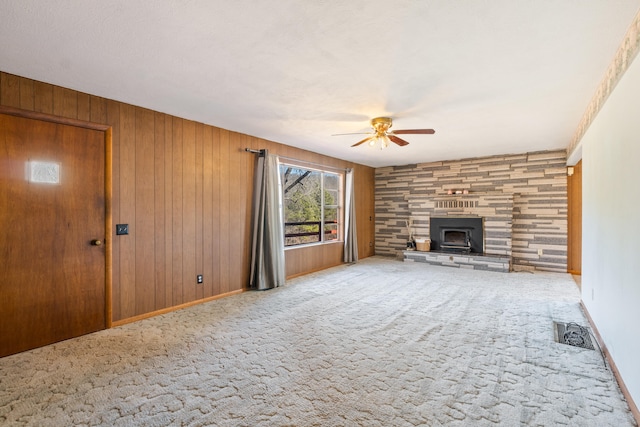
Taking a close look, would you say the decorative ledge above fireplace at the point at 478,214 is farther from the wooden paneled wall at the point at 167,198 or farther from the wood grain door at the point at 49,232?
the wood grain door at the point at 49,232

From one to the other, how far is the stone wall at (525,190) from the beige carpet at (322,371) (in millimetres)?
2516

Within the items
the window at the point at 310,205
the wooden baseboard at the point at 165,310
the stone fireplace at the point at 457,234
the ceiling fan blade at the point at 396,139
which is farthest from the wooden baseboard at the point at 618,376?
the window at the point at 310,205

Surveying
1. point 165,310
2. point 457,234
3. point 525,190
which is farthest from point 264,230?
point 525,190

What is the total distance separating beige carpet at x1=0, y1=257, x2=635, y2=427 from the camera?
1.94 metres

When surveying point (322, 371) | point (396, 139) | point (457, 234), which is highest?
point (396, 139)

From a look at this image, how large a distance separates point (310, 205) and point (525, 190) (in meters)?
4.53

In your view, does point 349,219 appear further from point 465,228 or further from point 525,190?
point 525,190

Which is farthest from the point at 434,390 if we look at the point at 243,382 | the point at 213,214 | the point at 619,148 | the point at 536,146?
the point at 536,146

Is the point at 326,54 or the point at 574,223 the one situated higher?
the point at 326,54

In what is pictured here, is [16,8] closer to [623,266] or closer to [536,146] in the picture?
[623,266]

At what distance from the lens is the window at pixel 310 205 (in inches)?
250

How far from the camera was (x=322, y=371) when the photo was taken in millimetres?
2453

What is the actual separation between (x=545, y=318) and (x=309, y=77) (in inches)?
150

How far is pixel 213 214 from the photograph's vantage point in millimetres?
A: 4414
